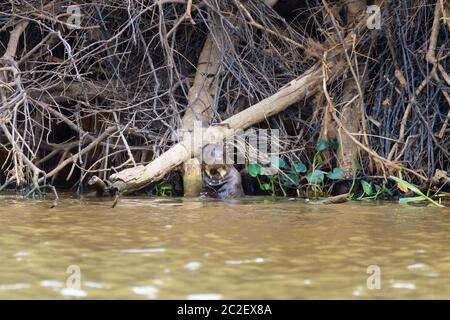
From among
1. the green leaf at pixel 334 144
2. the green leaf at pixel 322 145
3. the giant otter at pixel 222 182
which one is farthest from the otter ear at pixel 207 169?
the green leaf at pixel 334 144

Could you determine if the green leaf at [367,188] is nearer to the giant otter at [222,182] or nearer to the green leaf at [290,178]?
the green leaf at [290,178]

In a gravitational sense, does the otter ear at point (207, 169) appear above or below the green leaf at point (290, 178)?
above

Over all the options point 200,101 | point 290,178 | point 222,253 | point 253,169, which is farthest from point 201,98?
point 222,253

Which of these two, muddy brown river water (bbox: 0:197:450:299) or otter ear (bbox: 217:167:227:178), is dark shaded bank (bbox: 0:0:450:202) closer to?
otter ear (bbox: 217:167:227:178)

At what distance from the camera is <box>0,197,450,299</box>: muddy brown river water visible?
3.01m

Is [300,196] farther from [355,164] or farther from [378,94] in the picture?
[378,94]

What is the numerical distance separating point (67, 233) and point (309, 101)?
356cm

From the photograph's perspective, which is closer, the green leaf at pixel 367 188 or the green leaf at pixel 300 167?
the green leaf at pixel 367 188

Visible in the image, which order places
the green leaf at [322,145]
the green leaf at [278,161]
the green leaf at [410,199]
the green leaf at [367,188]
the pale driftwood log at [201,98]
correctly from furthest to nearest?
the green leaf at [322,145] < the green leaf at [278,161] < the pale driftwood log at [201,98] < the green leaf at [367,188] < the green leaf at [410,199]

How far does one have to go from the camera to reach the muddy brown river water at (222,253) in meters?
3.01

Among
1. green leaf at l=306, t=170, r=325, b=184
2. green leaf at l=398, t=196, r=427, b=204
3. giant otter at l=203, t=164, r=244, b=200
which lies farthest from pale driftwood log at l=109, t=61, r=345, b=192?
green leaf at l=398, t=196, r=427, b=204

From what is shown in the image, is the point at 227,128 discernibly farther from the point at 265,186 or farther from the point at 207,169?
the point at 265,186

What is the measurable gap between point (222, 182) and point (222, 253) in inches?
117

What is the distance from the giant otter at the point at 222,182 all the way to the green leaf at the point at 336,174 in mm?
777
